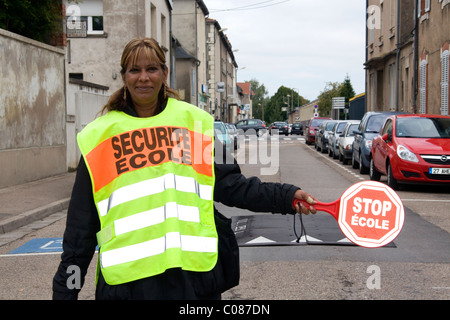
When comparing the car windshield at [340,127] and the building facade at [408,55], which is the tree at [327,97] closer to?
the building facade at [408,55]

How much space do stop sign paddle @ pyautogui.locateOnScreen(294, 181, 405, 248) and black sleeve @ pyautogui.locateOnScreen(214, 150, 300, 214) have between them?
0.34 metres

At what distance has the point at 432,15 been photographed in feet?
81.6

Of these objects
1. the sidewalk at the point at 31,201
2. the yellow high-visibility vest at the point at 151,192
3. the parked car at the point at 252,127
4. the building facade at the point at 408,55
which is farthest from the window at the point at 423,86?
the parked car at the point at 252,127

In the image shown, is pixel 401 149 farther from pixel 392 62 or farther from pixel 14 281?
pixel 392 62

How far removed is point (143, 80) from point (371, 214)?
104cm

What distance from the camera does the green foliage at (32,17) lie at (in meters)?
14.9

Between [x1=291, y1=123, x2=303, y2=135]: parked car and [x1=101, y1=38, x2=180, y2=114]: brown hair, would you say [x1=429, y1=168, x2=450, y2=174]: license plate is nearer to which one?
[x1=101, y1=38, x2=180, y2=114]: brown hair

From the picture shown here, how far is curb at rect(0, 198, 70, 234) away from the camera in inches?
370

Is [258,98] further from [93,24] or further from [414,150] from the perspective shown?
[414,150]

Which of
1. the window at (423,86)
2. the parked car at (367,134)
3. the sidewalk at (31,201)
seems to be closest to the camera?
the sidewalk at (31,201)

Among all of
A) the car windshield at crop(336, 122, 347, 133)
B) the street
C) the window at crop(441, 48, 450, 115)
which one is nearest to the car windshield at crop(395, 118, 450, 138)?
the street

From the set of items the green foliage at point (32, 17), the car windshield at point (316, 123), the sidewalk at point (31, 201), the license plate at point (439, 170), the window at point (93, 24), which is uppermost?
the window at point (93, 24)

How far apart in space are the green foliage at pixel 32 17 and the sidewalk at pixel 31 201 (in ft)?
12.5

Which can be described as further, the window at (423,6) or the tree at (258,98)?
the tree at (258,98)
